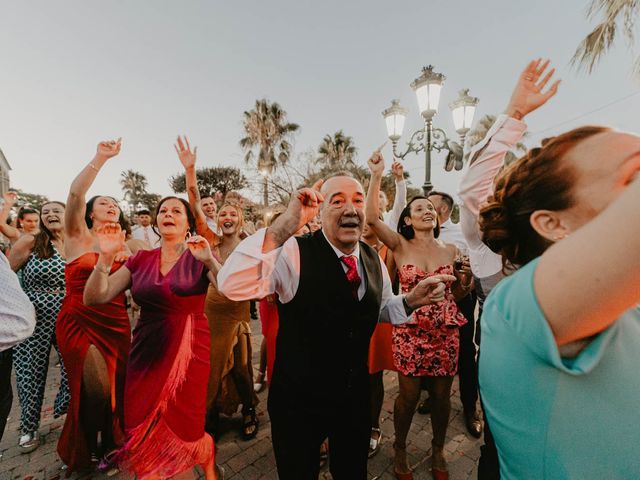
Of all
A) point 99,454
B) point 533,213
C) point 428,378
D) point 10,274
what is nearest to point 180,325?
point 10,274

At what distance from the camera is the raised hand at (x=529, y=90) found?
168 cm

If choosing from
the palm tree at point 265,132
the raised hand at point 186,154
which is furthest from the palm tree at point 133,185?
the raised hand at point 186,154

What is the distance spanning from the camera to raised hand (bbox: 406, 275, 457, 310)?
1.81 meters

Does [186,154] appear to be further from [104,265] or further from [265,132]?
[265,132]

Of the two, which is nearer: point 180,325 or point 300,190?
point 300,190

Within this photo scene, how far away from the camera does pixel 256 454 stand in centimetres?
294

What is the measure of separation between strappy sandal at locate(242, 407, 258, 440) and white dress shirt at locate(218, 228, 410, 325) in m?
2.28

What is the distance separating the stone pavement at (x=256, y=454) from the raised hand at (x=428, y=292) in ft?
6.00

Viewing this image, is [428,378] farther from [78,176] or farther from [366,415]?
[78,176]

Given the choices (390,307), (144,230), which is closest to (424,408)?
(390,307)

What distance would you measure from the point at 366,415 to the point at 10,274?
2087 mm

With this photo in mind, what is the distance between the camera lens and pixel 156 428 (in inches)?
88.5

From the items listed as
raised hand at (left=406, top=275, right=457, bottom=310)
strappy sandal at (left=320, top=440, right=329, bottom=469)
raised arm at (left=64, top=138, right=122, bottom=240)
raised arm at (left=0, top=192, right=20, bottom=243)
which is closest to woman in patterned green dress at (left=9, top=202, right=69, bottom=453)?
raised arm at (left=64, top=138, right=122, bottom=240)

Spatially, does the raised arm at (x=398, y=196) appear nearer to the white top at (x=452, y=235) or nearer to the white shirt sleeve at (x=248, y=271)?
the white top at (x=452, y=235)
